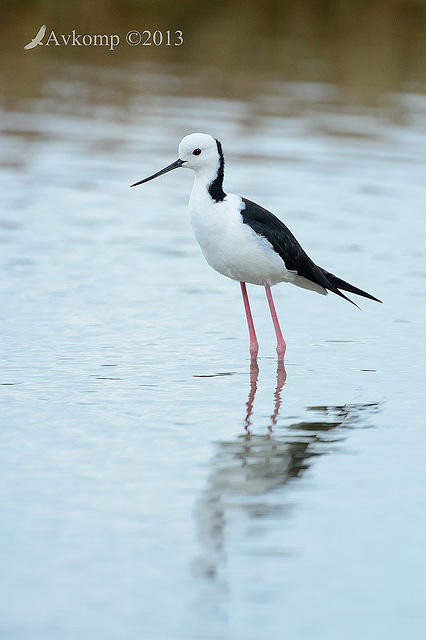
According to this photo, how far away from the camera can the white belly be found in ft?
26.8

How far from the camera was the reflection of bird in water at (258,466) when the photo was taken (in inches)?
214

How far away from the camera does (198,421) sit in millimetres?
7004

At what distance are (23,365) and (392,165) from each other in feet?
31.1

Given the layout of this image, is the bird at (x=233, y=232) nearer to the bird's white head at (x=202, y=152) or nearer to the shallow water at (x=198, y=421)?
the bird's white head at (x=202, y=152)

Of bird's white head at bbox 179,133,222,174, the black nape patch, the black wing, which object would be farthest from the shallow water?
bird's white head at bbox 179,133,222,174

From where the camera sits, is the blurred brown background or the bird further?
the blurred brown background

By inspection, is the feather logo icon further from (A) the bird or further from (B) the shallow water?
(A) the bird

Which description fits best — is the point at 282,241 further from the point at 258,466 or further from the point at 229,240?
the point at 258,466

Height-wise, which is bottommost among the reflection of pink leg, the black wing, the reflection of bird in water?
the reflection of bird in water

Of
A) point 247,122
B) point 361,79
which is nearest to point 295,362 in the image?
point 247,122

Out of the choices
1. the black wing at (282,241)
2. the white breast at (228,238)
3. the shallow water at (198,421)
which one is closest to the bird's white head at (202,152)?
the white breast at (228,238)

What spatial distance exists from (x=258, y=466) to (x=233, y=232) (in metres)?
2.30

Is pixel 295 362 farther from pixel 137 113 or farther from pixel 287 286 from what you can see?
pixel 137 113

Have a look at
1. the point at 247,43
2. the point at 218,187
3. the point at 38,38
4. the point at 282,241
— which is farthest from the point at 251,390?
the point at 38,38
